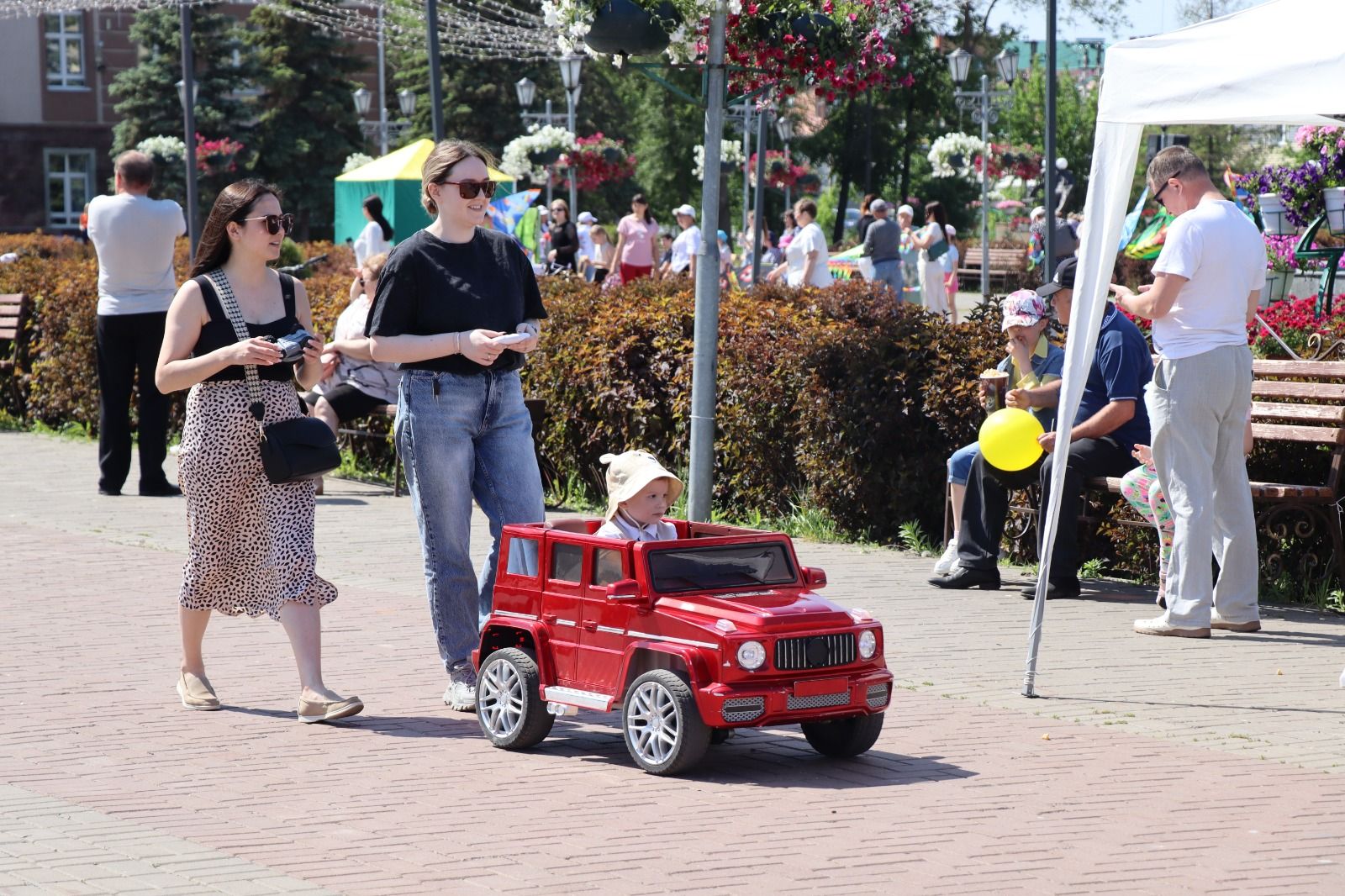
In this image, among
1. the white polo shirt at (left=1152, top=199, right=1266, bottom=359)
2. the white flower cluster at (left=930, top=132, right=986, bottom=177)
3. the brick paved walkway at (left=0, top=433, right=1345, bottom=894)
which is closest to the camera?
the brick paved walkway at (left=0, top=433, right=1345, bottom=894)

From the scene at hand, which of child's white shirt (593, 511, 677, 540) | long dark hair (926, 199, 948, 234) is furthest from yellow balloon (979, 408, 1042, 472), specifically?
long dark hair (926, 199, 948, 234)

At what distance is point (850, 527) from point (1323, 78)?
464cm

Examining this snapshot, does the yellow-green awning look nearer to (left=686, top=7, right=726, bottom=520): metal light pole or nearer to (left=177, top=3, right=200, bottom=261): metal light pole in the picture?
(left=177, top=3, right=200, bottom=261): metal light pole

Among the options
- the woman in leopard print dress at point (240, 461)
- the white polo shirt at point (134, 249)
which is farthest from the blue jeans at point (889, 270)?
the woman in leopard print dress at point (240, 461)

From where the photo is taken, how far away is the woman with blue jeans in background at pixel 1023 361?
8859 millimetres

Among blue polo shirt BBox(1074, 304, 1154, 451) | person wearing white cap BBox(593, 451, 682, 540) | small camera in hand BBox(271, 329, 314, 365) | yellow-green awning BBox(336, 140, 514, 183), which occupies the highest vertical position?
yellow-green awning BBox(336, 140, 514, 183)

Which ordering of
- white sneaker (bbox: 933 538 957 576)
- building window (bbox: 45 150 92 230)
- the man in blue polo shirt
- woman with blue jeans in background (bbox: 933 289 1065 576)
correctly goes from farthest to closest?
building window (bbox: 45 150 92 230) → white sneaker (bbox: 933 538 957 576) → woman with blue jeans in background (bbox: 933 289 1065 576) → the man in blue polo shirt

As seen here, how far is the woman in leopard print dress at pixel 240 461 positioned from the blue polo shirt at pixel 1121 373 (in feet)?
12.8

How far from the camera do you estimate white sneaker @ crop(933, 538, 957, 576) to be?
9055 mm

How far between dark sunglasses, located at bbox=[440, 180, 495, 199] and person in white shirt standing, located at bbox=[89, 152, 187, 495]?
6.18m

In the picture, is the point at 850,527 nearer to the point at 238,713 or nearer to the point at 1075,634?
the point at 1075,634

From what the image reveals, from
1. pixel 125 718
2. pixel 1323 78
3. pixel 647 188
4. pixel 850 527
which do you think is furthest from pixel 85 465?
pixel 647 188

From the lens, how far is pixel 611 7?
9.30 metres

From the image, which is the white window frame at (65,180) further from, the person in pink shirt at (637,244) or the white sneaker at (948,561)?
the white sneaker at (948,561)
